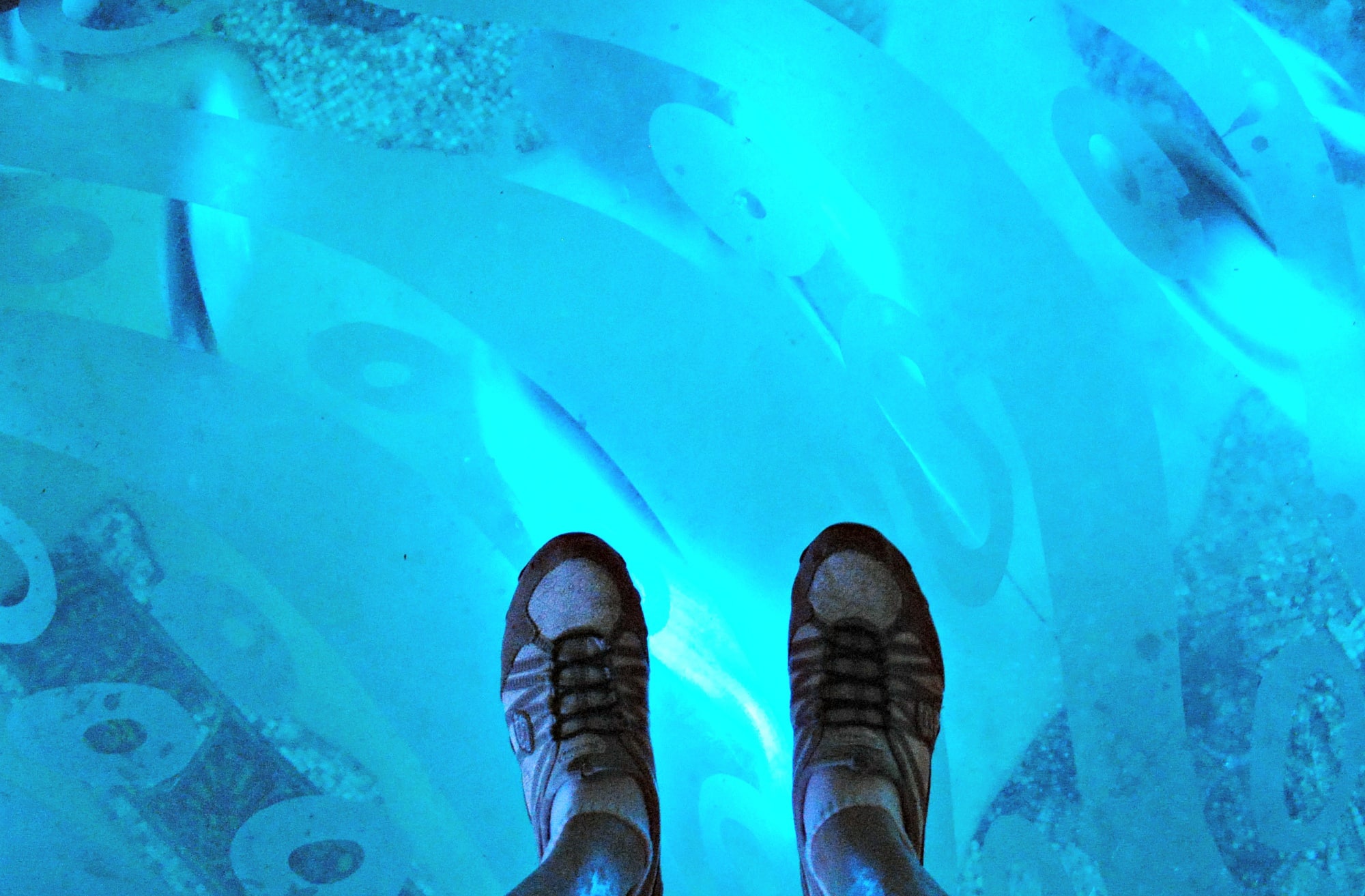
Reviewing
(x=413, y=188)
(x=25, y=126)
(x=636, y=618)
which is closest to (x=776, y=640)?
(x=636, y=618)

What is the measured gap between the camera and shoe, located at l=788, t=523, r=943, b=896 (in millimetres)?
1026

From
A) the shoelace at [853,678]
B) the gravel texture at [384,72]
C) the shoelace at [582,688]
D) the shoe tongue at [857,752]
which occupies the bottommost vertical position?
the shoelace at [582,688]

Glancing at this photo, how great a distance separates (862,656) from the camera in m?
1.06

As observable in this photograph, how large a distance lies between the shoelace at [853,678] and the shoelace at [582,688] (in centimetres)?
28

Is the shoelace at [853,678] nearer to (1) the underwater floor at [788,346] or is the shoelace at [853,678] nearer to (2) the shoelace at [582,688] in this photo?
(1) the underwater floor at [788,346]

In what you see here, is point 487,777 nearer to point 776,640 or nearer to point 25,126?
point 776,640

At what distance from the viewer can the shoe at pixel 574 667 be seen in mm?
1028

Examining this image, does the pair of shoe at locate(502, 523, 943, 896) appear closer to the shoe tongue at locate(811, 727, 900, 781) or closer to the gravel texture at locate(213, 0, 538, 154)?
the shoe tongue at locate(811, 727, 900, 781)

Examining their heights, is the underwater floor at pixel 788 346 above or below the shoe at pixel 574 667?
above

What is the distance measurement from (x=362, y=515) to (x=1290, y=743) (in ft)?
4.43

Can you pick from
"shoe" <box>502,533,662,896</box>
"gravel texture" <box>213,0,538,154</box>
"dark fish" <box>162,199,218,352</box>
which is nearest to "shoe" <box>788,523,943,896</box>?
"shoe" <box>502,533,662,896</box>

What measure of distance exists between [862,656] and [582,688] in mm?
375

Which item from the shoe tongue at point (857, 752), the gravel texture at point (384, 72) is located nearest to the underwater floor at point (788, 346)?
the gravel texture at point (384, 72)

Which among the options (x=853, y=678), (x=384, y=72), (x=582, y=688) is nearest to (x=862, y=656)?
(x=853, y=678)
